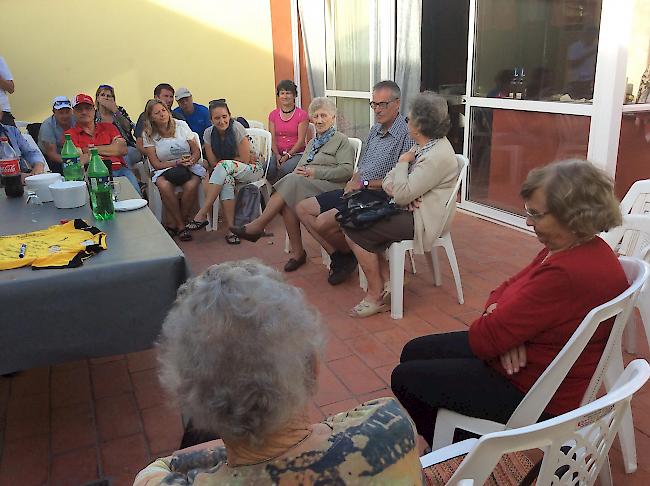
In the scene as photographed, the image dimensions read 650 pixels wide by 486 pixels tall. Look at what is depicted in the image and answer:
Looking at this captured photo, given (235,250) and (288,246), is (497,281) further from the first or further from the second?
(235,250)

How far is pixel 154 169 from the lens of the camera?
4.68 m

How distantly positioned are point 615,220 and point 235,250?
3.10 m

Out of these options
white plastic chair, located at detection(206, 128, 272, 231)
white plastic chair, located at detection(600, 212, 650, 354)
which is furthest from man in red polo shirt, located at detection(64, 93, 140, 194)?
white plastic chair, located at detection(600, 212, 650, 354)

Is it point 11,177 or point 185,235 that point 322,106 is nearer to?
point 185,235

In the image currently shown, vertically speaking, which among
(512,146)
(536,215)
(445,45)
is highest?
(445,45)

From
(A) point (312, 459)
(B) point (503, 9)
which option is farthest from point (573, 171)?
(B) point (503, 9)

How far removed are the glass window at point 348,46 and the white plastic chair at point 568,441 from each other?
5068 mm

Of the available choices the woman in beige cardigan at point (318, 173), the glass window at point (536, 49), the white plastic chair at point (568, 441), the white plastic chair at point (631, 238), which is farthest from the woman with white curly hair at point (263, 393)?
the glass window at point (536, 49)

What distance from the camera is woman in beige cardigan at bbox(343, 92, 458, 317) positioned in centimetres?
271

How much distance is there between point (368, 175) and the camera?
3275mm

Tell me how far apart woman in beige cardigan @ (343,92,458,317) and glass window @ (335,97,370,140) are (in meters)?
3.11

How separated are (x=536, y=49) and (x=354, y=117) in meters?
2.44

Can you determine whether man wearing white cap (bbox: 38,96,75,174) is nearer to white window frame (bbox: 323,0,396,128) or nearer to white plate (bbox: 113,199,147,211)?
white plate (bbox: 113,199,147,211)

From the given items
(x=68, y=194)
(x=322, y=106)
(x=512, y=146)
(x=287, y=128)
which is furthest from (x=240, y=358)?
(x=287, y=128)
